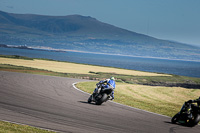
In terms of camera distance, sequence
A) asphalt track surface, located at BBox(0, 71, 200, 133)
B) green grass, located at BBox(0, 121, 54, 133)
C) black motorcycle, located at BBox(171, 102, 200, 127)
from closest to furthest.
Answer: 1. green grass, located at BBox(0, 121, 54, 133)
2. asphalt track surface, located at BBox(0, 71, 200, 133)
3. black motorcycle, located at BBox(171, 102, 200, 127)

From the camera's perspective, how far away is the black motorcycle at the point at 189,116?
14.0 m

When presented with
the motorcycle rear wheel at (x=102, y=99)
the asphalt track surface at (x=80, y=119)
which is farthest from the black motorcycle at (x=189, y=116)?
the motorcycle rear wheel at (x=102, y=99)

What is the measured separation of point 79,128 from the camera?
38.5ft

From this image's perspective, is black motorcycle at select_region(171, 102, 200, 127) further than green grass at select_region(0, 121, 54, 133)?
Yes

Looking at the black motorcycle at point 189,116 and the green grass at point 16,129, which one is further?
the black motorcycle at point 189,116

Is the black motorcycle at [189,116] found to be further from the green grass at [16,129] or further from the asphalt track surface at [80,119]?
the green grass at [16,129]

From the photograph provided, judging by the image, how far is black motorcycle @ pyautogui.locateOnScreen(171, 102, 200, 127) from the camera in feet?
45.9

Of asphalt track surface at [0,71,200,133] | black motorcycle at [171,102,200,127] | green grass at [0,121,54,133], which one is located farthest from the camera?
black motorcycle at [171,102,200,127]

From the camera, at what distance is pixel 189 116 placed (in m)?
14.1

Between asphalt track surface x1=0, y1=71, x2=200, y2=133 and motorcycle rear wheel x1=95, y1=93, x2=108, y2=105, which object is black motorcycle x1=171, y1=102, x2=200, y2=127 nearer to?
asphalt track surface x1=0, y1=71, x2=200, y2=133

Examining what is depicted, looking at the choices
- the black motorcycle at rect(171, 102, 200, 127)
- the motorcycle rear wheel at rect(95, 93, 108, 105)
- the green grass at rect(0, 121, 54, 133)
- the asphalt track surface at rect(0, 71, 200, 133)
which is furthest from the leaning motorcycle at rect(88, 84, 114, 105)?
the green grass at rect(0, 121, 54, 133)

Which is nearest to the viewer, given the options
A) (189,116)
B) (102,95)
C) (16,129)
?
(16,129)

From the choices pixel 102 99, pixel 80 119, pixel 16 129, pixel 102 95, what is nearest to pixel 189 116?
pixel 80 119

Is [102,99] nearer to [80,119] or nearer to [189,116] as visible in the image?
[80,119]
